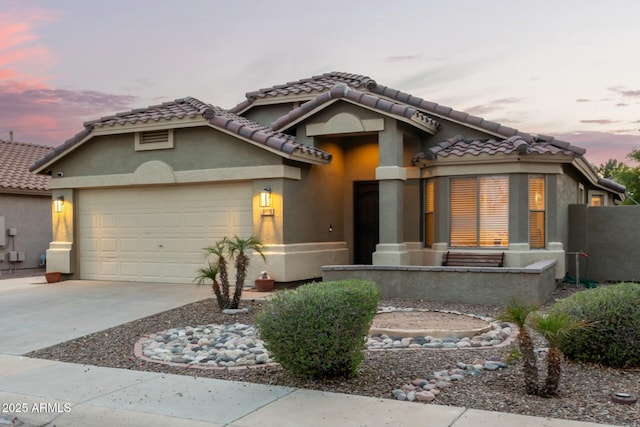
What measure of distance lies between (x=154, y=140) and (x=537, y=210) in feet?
32.6

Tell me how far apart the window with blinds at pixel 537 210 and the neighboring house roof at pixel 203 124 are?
520 cm

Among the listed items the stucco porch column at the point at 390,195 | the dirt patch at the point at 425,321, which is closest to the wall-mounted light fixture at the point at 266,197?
the stucco porch column at the point at 390,195

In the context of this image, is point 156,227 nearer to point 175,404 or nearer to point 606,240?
point 175,404

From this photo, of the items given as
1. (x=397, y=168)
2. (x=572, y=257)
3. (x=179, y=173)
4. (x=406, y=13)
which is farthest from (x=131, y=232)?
(x=572, y=257)

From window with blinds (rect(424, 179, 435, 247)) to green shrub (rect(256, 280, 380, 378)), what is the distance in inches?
A: 372

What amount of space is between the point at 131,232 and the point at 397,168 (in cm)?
737

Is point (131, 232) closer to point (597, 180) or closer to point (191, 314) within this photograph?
point (191, 314)

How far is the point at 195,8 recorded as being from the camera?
15609 mm

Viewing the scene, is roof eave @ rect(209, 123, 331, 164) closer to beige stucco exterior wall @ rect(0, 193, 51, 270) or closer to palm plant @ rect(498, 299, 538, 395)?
palm plant @ rect(498, 299, 538, 395)

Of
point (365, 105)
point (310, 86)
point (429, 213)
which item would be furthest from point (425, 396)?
point (310, 86)

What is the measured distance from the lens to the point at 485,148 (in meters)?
14.8

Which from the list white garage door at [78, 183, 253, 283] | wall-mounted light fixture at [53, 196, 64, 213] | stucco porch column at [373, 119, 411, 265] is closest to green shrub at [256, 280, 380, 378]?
stucco porch column at [373, 119, 411, 265]

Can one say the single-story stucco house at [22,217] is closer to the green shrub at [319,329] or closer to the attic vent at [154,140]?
the attic vent at [154,140]

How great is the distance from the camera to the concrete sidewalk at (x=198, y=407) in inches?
216
